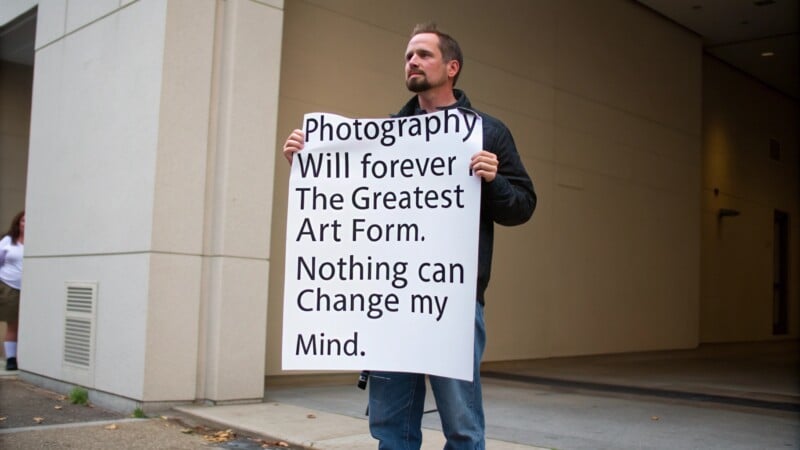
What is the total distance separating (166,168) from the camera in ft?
21.7

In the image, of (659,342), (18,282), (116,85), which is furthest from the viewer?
(659,342)

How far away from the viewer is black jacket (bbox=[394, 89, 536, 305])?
3.07 m

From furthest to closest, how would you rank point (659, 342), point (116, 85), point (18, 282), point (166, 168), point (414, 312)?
point (659, 342), point (18, 282), point (116, 85), point (166, 168), point (414, 312)

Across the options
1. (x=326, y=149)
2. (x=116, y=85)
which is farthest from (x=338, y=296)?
(x=116, y=85)

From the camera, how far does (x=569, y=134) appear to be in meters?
11.8

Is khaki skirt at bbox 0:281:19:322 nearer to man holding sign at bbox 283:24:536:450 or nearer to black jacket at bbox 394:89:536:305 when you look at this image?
man holding sign at bbox 283:24:536:450

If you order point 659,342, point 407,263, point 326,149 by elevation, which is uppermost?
point 326,149

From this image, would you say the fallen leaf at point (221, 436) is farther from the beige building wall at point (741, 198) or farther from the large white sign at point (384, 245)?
the beige building wall at point (741, 198)

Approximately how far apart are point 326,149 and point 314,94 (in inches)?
209

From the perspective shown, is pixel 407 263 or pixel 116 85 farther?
pixel 116 85

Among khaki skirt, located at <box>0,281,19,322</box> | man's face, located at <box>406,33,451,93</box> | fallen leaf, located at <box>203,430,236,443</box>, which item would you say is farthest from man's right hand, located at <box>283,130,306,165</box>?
khaki skirt, located at <box>0,281,19,322</box>

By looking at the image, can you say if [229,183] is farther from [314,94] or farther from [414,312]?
[414,312]

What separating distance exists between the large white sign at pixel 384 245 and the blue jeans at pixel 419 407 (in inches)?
4.2

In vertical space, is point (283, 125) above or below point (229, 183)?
above
